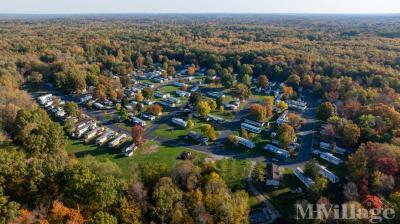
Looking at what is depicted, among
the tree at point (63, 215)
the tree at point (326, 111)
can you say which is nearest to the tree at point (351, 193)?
the tree at point (326, 111)

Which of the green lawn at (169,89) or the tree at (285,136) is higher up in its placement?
the green lawn at (169,89)

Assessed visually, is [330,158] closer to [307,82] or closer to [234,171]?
[234,171]

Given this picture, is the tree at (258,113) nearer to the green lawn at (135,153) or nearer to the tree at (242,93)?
the tree at (242,93)

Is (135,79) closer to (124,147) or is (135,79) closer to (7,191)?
(124,147)

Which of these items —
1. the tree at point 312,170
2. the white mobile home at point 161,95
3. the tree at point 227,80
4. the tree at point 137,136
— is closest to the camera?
the tree at point 312,170

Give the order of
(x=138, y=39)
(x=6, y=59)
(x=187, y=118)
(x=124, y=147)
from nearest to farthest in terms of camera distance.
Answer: (x=124, y=147), (x=187, y=118), (x=6, y=59), (x=138, y=39)

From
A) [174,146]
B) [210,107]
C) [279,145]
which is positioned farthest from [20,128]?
[279,145]

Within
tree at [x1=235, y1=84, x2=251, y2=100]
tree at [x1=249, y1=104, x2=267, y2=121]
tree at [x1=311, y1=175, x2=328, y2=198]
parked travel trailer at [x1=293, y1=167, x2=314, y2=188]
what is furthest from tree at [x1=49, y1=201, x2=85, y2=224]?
tree at [x1=235, y1=84, x2=251, y2=100]
